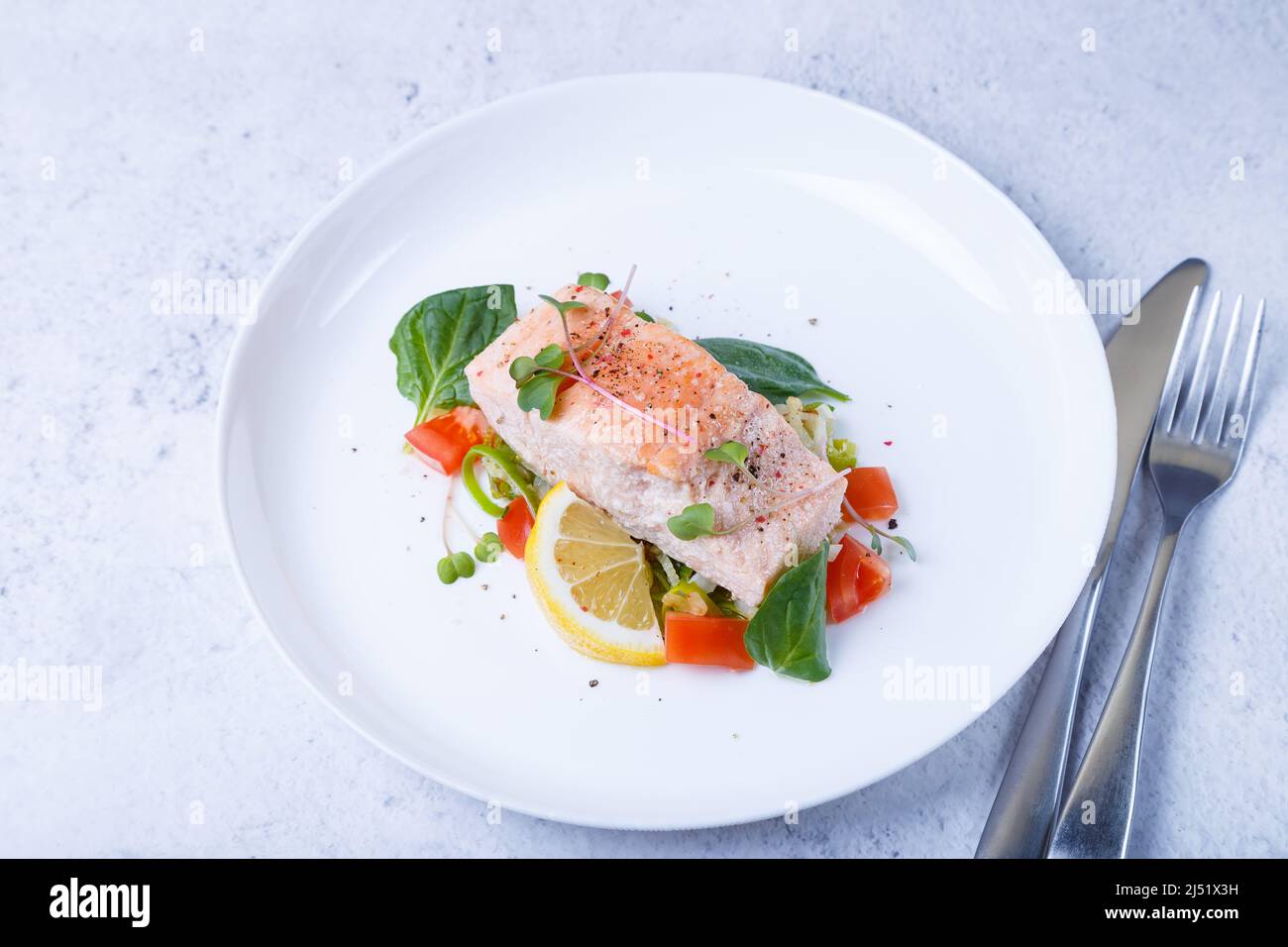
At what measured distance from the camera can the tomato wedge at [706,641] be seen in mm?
3809

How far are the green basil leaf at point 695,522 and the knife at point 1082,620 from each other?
4.51 ft

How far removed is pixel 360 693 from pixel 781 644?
57.0 inches

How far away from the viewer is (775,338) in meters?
4.51

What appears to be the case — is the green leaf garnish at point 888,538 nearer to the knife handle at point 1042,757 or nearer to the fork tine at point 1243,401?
the knife handle at point 1042,757

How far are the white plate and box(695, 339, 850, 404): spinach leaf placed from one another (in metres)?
0.17

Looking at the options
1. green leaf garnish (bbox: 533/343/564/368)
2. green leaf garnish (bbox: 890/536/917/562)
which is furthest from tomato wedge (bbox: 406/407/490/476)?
green leaf garnish (bbox: 890/536/917/562)

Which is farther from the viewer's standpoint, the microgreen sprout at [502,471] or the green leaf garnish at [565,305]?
the microgreen sprout at [502,471]

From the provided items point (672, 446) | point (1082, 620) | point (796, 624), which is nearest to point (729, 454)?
point (672, 446)

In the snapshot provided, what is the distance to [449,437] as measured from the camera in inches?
167

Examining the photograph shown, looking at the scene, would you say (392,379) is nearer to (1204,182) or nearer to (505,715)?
(505,715)

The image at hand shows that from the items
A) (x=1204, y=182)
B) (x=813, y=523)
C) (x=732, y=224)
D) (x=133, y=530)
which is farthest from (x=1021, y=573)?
(x=133, y=530)

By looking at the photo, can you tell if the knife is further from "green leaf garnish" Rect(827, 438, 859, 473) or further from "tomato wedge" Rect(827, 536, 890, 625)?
"green leaf garnish" Rect(827, 438, 859, 473)

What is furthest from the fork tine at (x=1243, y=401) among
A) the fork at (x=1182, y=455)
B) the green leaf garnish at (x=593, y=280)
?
the green leaf garnish at (x=593, y=280)

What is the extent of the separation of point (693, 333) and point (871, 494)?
3.29 feet
